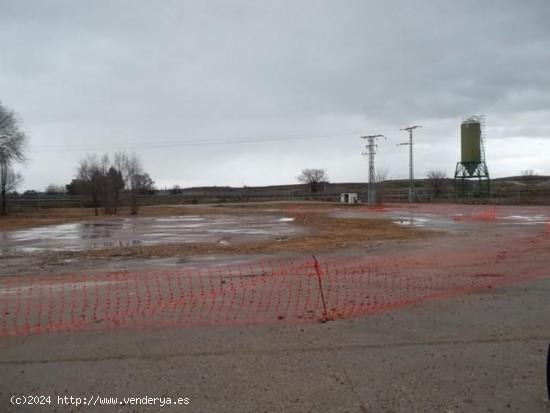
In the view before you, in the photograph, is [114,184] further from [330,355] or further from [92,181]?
[330,355]

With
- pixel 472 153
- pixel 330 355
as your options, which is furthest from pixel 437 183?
pixel 330 355

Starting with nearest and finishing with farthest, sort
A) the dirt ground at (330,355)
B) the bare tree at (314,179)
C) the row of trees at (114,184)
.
Result: the dirt ground at (330,355), the row of trees at (114,184), the bare tree at (314,179)

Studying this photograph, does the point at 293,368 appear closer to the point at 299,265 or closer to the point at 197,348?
the point at 197,348

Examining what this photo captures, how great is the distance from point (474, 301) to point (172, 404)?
5199 millimetres

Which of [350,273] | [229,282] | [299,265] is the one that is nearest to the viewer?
[229,282]

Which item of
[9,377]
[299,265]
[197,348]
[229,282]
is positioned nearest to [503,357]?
[197,348]

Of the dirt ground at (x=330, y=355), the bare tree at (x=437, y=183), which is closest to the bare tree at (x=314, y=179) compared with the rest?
the bare tree at (x=437, y=183)

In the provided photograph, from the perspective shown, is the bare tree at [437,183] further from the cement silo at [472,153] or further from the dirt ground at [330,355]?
the dirt ground at [330,355]

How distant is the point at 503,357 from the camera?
5.07 m

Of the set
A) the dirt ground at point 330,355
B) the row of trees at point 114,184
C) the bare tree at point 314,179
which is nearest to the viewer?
the dirt ground at point 330,355

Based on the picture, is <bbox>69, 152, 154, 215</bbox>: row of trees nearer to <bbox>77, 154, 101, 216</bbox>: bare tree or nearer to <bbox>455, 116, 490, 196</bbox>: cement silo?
<bbox>77, 154, 101, 216</bbox>: bare tree

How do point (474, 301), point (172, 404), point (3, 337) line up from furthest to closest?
point (474, 301) → point (3, 337) → point (172, 404)

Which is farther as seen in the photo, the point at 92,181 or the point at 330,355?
the point at 92,181

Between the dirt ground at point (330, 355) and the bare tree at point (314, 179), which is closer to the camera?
the dirt ground at point (330, 355)
